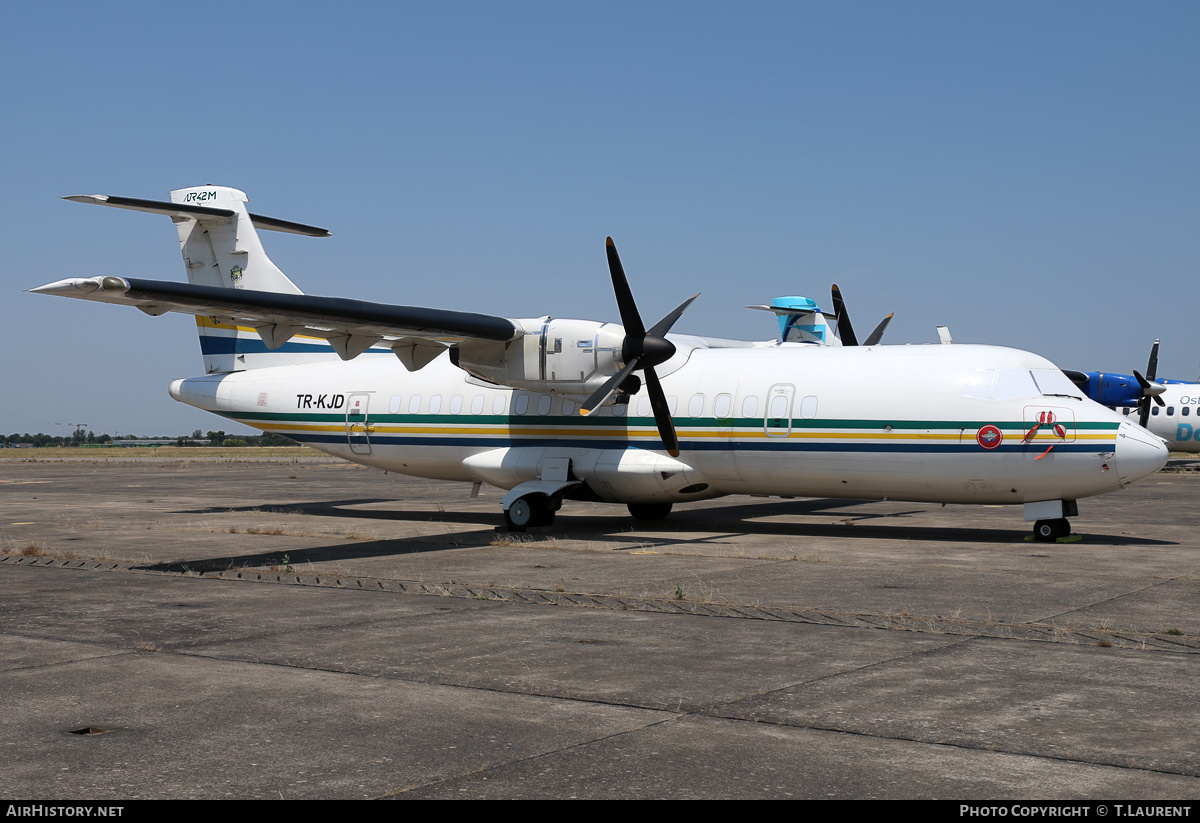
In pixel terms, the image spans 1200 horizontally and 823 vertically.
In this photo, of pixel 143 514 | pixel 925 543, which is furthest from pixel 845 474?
pixel 143 514

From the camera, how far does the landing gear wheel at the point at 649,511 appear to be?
2236 cm

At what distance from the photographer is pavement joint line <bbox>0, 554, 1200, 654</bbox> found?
383 inches

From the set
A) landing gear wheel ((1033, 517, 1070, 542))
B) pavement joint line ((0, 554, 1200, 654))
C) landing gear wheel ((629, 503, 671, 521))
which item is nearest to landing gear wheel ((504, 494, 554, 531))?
landing gear wheel ((629, 503, 671, 521))

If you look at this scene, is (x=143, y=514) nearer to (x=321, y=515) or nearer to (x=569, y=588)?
(x=321, y=515)

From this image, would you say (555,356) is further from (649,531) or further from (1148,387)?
(1148,387)

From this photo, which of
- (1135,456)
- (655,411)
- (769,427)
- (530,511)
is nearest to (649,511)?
(530,511)

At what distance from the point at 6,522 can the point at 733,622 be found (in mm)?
18543

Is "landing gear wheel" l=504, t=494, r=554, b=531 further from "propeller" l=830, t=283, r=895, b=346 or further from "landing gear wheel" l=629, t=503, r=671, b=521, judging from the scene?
"propeller" l=830, t=283, r=895, b=346

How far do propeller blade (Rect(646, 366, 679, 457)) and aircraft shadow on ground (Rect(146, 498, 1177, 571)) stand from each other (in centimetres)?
178

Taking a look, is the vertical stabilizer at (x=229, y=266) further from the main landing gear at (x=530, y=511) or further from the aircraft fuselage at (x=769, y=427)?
the main landing gear at (x=530, y=511)

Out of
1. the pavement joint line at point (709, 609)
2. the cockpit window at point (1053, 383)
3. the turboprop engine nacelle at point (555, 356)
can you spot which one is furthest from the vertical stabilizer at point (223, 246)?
the cockpit window at point (1053, 383)
